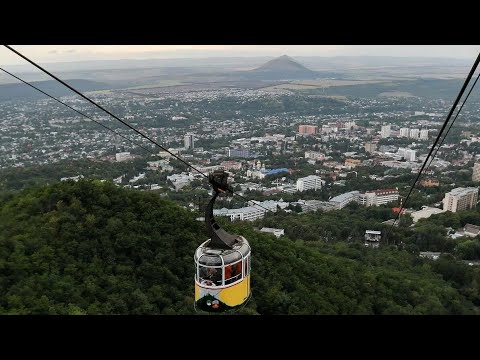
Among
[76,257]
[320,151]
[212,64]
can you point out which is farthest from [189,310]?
[212,64]

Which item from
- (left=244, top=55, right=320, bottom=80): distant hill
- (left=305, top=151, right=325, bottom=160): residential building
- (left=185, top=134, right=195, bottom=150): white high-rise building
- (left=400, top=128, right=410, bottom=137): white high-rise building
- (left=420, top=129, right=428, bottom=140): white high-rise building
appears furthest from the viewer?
(left=244, top=55, right=320, bottom=80): distant hill

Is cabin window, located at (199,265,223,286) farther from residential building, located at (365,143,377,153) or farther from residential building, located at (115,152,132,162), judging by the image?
residential building, located at (365,143,377,153)

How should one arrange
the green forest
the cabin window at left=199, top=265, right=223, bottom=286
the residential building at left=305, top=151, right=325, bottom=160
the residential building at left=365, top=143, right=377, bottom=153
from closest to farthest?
the cabin window at left=199, top=265, right=223, bottom=286 → the green forest → the residential building at left=305, top=151, right=325, bottom=160 → the residential building at left=365, top=143, right=377, bottom=153

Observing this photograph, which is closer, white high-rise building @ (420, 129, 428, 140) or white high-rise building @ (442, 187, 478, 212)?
white high-rise building @ (442, 187, 478, 212)

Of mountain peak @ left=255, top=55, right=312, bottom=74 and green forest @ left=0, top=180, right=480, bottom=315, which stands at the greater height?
mountain peak @ left=255, top=55, right=312, bottom=74

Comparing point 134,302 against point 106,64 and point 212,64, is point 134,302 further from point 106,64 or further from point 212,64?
point 212,64

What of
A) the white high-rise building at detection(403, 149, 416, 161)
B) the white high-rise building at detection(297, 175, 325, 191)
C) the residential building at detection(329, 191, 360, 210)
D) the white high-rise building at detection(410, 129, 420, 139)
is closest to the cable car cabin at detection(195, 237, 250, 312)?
the residential building at detection(329, 191, 360, 210)
